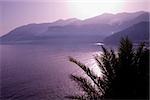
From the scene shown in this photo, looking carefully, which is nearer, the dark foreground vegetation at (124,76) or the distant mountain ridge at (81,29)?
the dark foreground vegetation at (124,76)

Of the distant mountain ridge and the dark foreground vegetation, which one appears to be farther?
the distant mountain ridge

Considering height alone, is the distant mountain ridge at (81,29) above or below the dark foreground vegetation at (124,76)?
above

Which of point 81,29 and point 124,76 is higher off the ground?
point 81,29

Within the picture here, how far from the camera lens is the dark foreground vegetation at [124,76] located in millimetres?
5875

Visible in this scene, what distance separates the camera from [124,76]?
19.7 ft

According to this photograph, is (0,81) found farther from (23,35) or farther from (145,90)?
(23,35)

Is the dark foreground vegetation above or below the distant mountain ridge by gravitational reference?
below

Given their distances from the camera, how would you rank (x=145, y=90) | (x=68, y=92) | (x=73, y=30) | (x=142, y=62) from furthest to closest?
(x=73, y=30), (x=68, y=92), (x=142, y=62), (x=145, y=90)

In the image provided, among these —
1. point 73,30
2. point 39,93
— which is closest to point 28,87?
point 39,93

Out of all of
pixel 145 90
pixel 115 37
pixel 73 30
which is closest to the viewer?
pixel 145 90

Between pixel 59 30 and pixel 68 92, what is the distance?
144 m

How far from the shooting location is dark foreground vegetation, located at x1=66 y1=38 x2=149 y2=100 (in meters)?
5.88

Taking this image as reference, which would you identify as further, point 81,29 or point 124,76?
point 81,29

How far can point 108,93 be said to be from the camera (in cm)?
607
